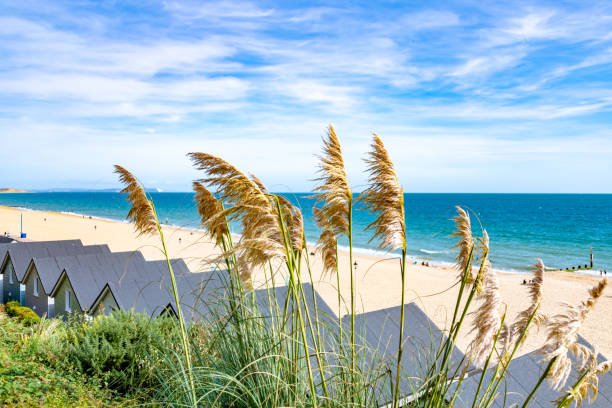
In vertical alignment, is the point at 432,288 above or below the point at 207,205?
below

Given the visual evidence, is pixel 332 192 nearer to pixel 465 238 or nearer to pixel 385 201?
pixel 385 201

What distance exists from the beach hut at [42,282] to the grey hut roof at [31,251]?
3.00 ft

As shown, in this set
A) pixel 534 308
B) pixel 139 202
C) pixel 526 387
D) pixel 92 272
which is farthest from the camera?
pixel 92 272

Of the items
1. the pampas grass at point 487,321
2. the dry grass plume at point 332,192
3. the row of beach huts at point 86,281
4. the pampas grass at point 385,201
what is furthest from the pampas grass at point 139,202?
the row of beach huts at point 86,281

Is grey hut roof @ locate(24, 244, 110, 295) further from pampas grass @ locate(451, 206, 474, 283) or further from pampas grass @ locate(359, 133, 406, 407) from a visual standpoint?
pampas grass @ locate(451, 206, 474, 283)

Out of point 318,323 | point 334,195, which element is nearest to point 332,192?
point 334,195

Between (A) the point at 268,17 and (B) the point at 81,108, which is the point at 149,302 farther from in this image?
(B) the point at 81,108

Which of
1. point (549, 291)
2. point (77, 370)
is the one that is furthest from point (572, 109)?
point (77, 370)

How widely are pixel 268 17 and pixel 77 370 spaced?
8664 millimetres

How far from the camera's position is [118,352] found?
4.74 metres

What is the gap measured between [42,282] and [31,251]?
4223 mm

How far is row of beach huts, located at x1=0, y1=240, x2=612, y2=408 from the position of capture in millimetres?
5891

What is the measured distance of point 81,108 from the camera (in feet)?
73.4

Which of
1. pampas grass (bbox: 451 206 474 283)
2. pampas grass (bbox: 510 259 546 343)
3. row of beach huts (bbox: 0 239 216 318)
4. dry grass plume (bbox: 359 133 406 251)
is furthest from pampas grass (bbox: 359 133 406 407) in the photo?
row of beach huts (bbox: 0 239 216 318)
